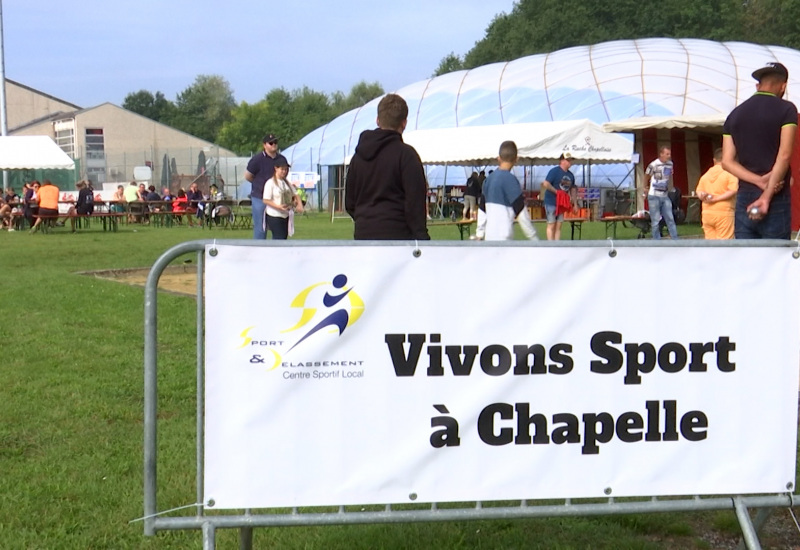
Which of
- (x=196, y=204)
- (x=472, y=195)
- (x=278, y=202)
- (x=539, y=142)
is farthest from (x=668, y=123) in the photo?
(x=278, y=202)

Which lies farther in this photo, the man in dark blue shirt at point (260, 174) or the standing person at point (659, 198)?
the standing person at point (659, 198)

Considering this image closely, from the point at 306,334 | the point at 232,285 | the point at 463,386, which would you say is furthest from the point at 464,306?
the point at 232,285

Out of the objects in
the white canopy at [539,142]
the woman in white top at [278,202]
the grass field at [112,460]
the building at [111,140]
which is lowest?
the grass field at [112,460]

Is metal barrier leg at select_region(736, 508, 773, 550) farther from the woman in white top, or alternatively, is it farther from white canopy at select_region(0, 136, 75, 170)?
white canopy at select_region(0, 136, 75, 170)

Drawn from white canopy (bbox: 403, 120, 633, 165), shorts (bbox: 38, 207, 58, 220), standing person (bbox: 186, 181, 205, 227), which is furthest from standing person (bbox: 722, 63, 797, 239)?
standing person (bbox: 186, 181, 205, 227)

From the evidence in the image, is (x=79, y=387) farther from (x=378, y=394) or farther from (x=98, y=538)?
(x=378, y=394)

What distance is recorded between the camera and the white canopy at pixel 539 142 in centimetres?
2538

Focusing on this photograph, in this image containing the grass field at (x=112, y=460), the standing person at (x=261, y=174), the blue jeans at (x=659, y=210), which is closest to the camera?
the grass field at (x=112, y=460)

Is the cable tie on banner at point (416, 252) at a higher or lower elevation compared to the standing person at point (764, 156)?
lower

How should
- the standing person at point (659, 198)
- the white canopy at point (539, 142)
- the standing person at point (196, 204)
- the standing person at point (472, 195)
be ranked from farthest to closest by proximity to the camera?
the standing person at point (196, 204), the standing person at point (472, 195), the white canopy at point (539, 142), the standing person at point (659, 198)

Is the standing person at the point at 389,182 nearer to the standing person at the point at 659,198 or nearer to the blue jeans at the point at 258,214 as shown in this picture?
the blue jeans at the point at 258,214

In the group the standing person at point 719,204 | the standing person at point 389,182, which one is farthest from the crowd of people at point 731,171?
the standing person at point 719,204

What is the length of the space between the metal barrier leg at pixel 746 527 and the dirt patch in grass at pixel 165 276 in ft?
32.9

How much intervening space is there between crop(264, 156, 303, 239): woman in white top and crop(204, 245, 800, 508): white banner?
8.47 metres
